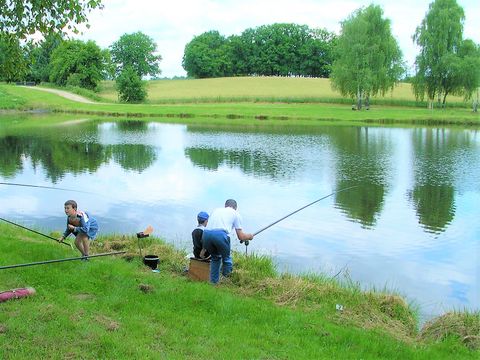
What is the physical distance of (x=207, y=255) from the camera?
364 inches

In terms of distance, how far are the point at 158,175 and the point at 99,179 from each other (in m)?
2.67

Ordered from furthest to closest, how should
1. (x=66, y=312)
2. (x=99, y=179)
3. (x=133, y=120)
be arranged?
1. (x=133, y=120)
2. (x=99, y=179)
3. (x=66, y=312)

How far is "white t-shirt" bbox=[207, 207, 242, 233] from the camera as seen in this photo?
871 centimetres

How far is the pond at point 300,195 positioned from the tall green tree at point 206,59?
94698mm

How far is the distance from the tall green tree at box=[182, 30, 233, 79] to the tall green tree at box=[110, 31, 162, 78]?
9019mm

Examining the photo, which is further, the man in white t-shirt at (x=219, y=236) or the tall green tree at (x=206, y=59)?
the tall green tree at (x=206, y=59)

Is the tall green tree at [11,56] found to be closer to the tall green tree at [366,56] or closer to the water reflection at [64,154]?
the water reflection at [64,154]

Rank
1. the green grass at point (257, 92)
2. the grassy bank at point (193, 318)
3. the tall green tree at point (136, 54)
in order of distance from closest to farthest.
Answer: the grassy bank at point (193, 318) → the green grass at point (257, 92) → the tall green tree at point (136, 54)

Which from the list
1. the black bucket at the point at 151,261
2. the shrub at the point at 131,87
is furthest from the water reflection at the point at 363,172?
the shrub at the point at 131,87

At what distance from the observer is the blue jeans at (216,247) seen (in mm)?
8602

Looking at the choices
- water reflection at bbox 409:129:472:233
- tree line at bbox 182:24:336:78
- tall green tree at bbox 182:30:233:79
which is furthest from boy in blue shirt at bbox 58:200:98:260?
tall green tree at bbox 182:30:233:79

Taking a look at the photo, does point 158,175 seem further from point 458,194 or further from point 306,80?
point 306,80

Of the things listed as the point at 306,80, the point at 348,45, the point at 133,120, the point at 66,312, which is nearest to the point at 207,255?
the point at 66,312

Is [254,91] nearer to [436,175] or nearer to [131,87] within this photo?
[131,87]
